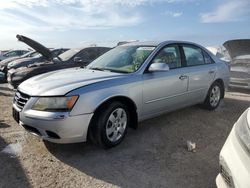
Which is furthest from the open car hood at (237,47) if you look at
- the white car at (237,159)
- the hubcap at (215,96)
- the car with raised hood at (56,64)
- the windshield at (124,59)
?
the white car at (237,159)

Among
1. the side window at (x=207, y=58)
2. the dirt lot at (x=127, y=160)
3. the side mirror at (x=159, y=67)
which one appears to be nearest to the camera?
the dirt lot at (x=127, y=160)

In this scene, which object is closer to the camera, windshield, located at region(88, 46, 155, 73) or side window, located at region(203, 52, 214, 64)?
windshield, located at region(88, 46, 155, 73)

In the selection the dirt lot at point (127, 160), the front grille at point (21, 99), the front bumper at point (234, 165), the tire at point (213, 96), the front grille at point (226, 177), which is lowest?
the dirt lot at point (127, 160)

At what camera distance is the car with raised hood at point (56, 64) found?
24.2ft

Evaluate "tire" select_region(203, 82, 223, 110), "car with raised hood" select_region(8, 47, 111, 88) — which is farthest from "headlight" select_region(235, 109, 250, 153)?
"car with raised hood" select_region(8, 47, 111, 88)

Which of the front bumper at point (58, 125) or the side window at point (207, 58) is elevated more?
the side window at point (207, 58)

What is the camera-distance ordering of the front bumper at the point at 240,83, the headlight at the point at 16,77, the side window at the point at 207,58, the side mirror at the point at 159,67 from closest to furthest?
the side mirror at the point at 159,67 < the side window at the point at 207,58 < the headlight at the point at 16,77 < the front bumper at the point at 240,83

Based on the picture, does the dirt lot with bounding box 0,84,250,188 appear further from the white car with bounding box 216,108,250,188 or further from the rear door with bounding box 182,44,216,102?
the white car with bounding box 216,108,250,188

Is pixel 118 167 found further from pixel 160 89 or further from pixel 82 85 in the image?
pixel 160 89

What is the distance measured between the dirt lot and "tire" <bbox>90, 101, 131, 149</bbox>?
0.16 meters

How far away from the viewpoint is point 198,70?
18.2ft

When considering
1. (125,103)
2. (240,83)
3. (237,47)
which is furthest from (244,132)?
→ (237,47)

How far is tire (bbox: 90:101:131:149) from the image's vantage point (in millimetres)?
3781

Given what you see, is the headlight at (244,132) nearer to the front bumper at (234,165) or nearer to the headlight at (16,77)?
the front bumper at (234,165)
